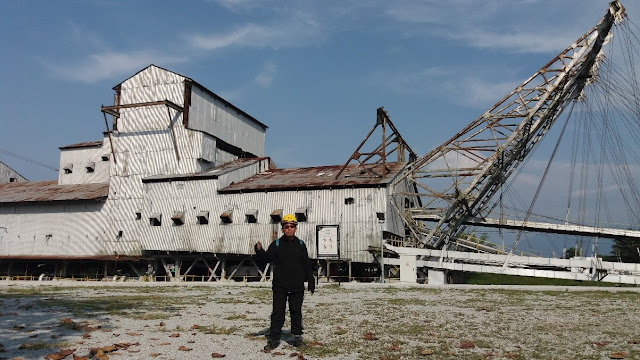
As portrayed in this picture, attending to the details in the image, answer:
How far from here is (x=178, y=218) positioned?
40406mm

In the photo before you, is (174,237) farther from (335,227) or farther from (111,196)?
(335,227)

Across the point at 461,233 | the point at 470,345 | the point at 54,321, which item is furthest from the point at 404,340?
the point at 461,233

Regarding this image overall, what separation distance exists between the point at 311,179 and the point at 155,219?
559 inches

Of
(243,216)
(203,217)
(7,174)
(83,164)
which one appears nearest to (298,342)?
(243,216)

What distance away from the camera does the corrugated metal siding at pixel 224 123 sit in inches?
1796

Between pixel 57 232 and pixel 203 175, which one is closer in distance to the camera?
pixel 203 175

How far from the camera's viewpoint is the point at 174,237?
4041 cm

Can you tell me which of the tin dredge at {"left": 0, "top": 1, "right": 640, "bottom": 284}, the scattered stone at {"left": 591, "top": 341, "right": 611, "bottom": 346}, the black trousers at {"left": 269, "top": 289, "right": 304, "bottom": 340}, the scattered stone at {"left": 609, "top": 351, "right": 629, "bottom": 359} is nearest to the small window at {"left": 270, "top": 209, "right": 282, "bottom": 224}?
the tin dredge at {"left": 0, "top": 1, "right": 640, "bottom": 284}

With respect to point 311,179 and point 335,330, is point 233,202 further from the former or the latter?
point 335,330

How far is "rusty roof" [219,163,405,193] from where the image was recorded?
3581 cm

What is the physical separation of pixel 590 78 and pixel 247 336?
34632 mm

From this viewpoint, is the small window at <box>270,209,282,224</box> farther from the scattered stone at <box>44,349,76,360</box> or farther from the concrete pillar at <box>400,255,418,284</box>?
the scattered stone at <box>44,349,76,360</box>

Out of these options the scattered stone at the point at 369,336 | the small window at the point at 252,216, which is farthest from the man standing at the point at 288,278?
the small window at the point at 252,216

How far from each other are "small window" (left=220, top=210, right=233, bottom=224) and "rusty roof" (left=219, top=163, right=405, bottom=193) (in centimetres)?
172
